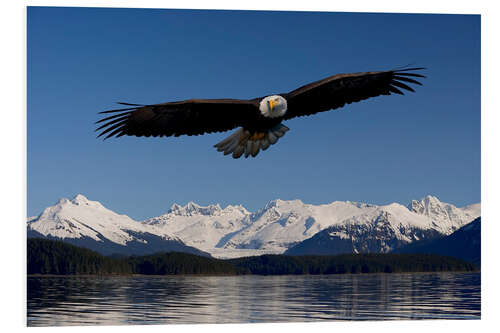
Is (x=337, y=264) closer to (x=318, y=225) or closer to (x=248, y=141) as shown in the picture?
(x=248, y=141)

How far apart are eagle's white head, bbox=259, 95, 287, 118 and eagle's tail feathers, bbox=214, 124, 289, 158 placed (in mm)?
282

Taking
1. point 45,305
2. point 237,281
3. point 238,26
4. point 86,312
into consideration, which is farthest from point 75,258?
point 238,26

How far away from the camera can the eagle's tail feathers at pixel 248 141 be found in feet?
24.8

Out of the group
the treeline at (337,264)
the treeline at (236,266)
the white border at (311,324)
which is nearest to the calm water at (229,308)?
the white border at (311,324)

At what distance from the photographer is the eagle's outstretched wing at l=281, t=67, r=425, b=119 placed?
24.8ft

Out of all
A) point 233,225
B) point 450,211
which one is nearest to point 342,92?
Answer: point 450,211

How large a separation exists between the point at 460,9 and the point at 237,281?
17.9 m

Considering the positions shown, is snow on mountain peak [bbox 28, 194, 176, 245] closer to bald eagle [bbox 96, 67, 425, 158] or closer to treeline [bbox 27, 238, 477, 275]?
treeline [bbox 27, 238, 477, 275]

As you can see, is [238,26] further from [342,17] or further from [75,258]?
[75,258]

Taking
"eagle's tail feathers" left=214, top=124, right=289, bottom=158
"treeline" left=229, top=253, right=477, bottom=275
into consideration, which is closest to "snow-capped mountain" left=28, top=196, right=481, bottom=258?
"treeline" left=229, top=253, right=477, bottom=275

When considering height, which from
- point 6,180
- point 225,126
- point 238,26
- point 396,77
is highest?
point 238,26

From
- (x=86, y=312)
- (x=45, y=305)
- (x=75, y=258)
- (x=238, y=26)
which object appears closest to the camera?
(x=238, y=26)

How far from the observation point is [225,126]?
769 centimetres

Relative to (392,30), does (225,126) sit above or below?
below
